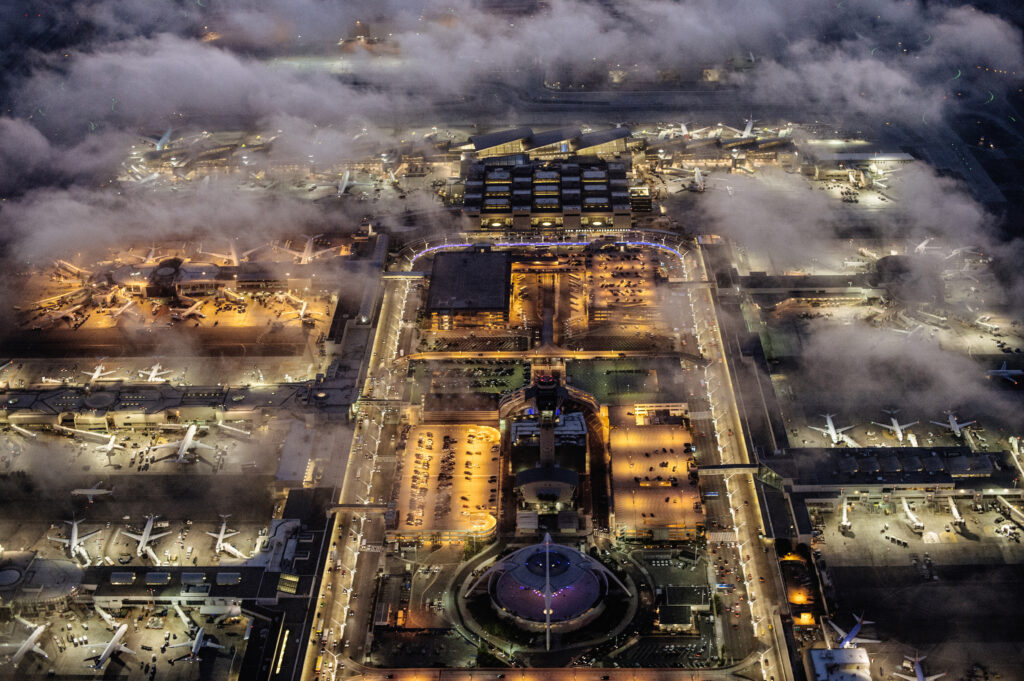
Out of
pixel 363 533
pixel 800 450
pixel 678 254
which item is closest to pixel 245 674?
pixel 363 533

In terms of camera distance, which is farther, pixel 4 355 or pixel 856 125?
pixel 856 125

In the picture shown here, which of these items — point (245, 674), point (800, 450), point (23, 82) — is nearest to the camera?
point (245, 674)

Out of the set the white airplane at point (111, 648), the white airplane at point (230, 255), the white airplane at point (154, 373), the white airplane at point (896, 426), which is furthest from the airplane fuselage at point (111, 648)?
the white airplane at point (896, 426)

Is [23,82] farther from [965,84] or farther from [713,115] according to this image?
[965,84]

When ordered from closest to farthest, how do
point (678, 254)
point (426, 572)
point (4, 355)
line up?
point (426, 572)
point (4, 355)
point (678, 254)

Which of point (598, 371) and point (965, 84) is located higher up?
point (965, 84)

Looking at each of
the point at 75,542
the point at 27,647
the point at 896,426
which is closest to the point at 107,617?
the point at 27,647

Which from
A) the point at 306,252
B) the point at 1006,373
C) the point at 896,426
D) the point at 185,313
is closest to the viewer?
the point at 896,426

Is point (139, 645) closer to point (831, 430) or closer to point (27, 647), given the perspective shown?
point (27, 647)
